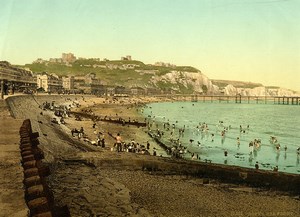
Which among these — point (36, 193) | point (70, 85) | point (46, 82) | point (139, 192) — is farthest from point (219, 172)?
point (70, 85)

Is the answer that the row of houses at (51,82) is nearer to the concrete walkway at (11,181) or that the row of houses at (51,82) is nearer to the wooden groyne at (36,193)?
the concrete walkway at (11,181)

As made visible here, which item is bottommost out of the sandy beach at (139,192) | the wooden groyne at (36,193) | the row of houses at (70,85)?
the sandy beach at (139,192)

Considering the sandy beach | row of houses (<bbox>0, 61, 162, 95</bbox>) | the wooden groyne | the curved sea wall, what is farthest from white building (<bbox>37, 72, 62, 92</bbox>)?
the wooden groyne

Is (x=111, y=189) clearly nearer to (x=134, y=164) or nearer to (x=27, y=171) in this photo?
(x=134, y=164)

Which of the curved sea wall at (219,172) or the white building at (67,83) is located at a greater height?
the white building at (67,83)

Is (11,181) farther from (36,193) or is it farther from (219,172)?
(219,172)

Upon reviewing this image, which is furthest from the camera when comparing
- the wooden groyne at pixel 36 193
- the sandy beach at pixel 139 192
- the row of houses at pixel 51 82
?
the row of houses at pixel 51 82

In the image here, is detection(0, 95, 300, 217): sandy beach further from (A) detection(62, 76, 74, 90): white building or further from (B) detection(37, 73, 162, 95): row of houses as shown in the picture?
(A) detection(62, 76, 74, 90): white building

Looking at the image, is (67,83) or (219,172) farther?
(67,83)

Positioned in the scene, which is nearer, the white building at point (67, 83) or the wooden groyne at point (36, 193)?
the wooden groyne at point (36, 193)

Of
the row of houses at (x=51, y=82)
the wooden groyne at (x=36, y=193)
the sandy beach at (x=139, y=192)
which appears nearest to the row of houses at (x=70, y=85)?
the row of houses at (x=51, y=82)

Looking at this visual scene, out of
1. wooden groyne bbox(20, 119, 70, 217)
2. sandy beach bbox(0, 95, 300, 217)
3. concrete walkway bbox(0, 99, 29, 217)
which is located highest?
wooden groyne bbox(20, 119, 70, 217)

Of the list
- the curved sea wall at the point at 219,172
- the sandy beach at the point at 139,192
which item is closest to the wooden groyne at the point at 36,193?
the sandy beach at the point at 139,192

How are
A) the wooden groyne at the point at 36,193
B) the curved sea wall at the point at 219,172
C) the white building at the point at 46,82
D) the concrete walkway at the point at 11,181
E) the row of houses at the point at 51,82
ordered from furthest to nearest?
the white building at the point at 46,82 → the row of houses at the point at 51,82 → the curved sea wall at the point at 219,172 → the concrete walkway at the point at 11,181 → the wooden groyne at the point at 36,193
